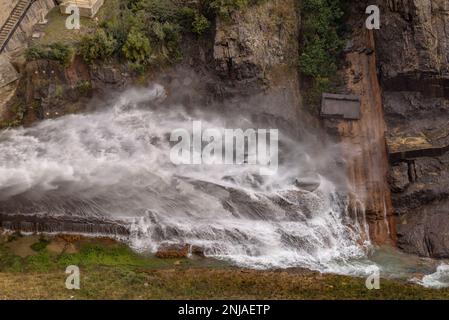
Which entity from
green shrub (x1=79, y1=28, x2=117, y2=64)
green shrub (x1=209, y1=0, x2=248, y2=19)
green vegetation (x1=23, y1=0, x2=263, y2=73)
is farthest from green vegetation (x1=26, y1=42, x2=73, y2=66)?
green shrub (x1=209, y1=0, x2=248, y2=19)

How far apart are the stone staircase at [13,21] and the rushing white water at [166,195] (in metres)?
4.41

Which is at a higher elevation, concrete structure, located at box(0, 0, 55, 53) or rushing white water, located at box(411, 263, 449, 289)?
concrete structure, located at box(0, 0, 55, 53)

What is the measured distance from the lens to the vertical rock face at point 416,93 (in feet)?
85.6

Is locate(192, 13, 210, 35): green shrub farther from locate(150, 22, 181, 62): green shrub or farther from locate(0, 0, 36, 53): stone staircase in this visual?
locate(0, 0, 36, 53): stone staircase

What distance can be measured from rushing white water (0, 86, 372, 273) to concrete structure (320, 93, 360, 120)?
9.02 ft

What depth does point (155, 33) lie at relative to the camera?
93.2ft

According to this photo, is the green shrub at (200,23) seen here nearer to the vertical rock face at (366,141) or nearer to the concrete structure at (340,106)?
the concrete structure at (340,106)

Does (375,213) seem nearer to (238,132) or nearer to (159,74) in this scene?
(238,132)

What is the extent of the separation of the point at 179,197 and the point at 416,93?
43.5 feet

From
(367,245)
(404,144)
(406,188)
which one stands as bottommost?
(367,245)

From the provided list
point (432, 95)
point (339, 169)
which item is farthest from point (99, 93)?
point (432, 95)

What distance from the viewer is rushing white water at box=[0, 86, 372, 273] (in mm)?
24578
